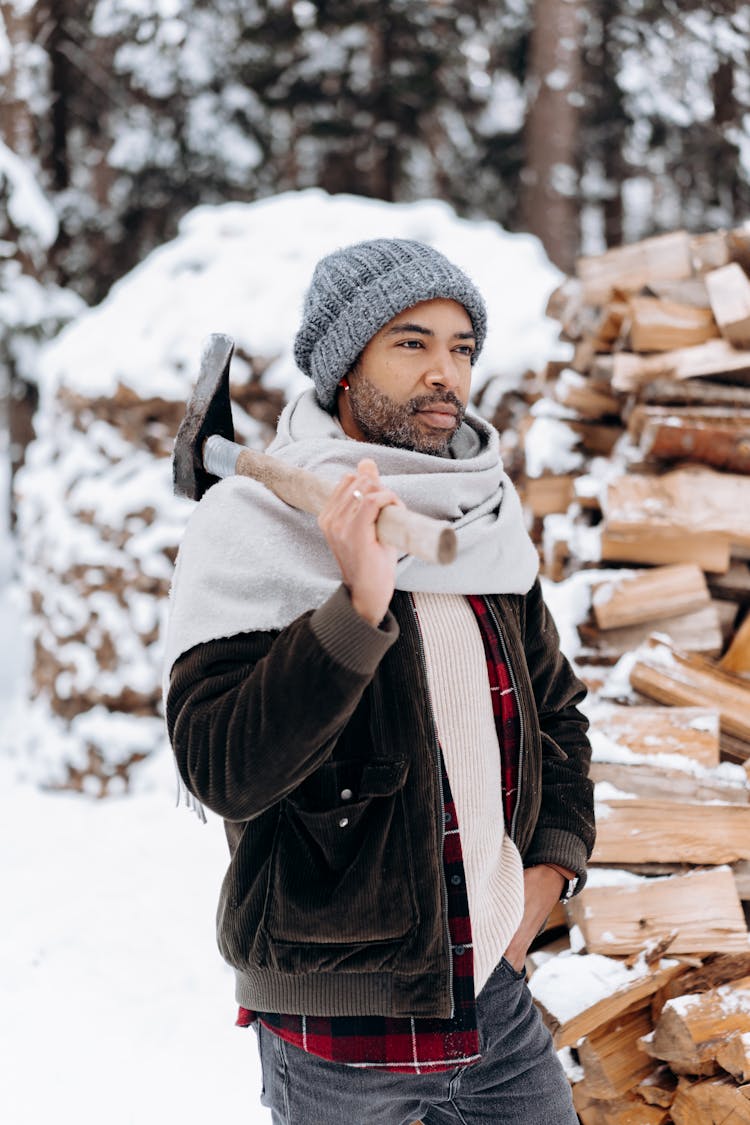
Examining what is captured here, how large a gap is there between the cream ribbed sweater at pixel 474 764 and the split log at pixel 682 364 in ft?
7.76

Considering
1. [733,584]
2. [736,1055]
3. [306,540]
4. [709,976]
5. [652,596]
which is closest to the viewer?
[306,540]

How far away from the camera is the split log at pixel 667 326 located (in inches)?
158

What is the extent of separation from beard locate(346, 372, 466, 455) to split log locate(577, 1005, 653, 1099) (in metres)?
1.51

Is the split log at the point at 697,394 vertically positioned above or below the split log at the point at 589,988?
above

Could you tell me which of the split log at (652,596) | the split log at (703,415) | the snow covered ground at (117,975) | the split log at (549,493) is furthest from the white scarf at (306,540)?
the split log at (549,493)

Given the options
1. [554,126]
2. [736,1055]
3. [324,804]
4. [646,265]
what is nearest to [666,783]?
[736,1055]

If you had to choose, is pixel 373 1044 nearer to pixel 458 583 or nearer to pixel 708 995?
pixel 458 583

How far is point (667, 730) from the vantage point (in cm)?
294

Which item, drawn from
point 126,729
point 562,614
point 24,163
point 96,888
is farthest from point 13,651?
point 562,614

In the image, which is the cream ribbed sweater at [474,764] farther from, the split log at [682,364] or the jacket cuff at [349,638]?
the split log at [682,364]

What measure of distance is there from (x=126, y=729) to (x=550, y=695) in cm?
518

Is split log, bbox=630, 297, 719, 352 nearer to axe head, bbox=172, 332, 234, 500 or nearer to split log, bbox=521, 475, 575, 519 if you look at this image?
split log, bbox=521, 475, 575, 519

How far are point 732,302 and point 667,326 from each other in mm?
257

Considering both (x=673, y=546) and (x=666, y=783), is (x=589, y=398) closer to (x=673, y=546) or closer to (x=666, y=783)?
(x=673, y=546)
